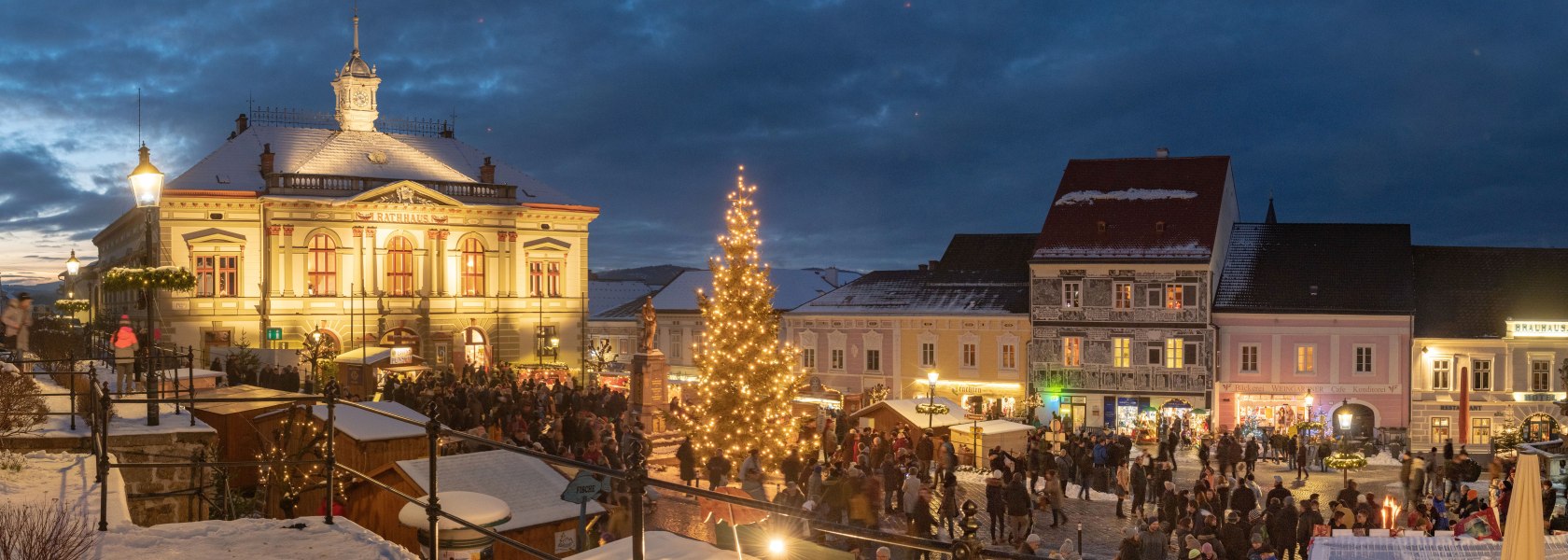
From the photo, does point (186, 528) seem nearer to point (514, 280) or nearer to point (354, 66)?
point (514, 280)

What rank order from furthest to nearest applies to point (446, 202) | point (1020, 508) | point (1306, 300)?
point (446, 202)
point (1306, 300)
point (1020, 508)

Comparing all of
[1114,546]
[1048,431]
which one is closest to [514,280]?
[1048,431]

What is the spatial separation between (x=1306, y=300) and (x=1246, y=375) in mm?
3036

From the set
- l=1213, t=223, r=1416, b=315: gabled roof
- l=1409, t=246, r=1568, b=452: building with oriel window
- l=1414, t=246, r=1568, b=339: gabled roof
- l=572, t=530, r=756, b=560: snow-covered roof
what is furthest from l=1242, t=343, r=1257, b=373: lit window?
l=572, t=530, r=756, b=560: snow-covered roof

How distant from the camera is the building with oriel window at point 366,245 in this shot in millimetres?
42625

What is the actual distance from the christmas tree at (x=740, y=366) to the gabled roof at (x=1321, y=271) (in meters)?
19.6

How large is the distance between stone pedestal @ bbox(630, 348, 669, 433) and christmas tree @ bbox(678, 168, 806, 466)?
715cm

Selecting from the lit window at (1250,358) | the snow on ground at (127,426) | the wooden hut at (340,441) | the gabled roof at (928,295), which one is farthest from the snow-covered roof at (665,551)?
the gabled roof at (928,295)

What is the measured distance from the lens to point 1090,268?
3825 centimetres

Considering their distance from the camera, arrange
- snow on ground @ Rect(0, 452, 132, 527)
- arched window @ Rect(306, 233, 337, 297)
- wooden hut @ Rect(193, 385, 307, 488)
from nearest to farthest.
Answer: snow on ground @ Rect(0, 452, 132, 527)
wooden hut @ Rect(193, 385, 307, 488)
arched window @ Rect(306, 233, 337, 297)

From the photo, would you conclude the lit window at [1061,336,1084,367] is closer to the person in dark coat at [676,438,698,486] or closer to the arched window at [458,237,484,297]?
the person in dark coat at [676,438,698,486]

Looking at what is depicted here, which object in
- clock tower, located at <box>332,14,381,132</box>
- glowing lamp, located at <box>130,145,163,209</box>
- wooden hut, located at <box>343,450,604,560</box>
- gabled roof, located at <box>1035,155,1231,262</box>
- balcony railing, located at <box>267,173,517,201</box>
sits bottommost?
wooden hut, located at <box>343,450,604,560</box>

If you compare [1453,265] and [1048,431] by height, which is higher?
[1453,265]

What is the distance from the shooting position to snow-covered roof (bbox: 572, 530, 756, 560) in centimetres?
572
